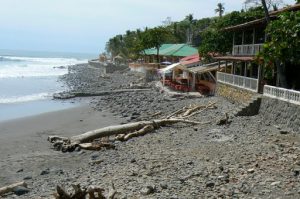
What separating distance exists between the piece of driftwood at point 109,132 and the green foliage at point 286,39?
5121mm

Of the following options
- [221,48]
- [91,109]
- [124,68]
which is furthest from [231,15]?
[124,68]

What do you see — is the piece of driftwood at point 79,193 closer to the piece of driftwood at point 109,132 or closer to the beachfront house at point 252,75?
the piece of driftwood at point 109,132

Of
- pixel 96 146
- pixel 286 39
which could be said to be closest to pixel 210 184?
pixel 96 146

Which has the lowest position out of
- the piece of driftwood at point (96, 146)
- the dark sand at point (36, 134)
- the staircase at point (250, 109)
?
the dark sand at point (36, 134)

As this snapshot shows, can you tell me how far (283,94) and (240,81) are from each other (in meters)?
7.44

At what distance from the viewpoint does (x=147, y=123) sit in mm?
22188

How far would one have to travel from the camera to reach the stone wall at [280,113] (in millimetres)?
17798

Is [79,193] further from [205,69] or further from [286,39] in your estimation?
[205,69]

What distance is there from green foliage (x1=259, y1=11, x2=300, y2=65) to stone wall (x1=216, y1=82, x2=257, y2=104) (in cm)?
420

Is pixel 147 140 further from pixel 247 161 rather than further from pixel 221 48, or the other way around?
pixel 221 48

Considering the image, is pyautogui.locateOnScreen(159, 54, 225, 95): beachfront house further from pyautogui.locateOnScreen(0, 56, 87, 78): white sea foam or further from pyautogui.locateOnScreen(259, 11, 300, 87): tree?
pyautogui.locateOnScreen(0, 56, 87, 78): white sea foam

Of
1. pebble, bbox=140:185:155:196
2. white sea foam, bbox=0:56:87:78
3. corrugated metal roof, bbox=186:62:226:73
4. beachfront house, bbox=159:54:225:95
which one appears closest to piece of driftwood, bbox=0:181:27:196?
pebble, bbox=140:185:155:196

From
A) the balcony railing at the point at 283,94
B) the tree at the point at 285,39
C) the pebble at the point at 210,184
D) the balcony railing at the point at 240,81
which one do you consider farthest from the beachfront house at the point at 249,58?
the pebble at the point at 210,184

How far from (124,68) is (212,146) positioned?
208 ft
